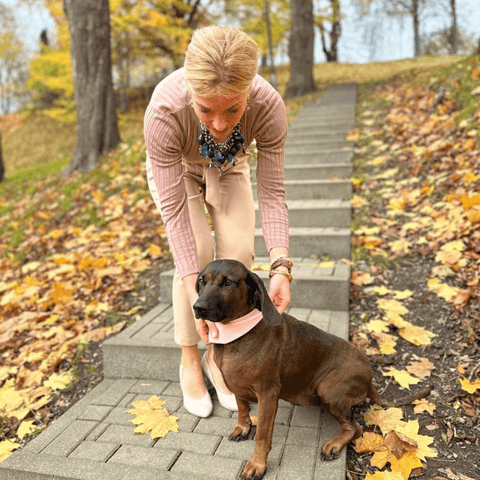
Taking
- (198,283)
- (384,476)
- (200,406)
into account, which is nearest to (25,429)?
(200,406)

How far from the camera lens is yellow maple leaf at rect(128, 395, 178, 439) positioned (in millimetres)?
2499

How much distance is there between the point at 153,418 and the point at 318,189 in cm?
369

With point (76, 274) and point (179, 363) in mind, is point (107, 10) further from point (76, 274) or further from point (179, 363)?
point (179, 363)

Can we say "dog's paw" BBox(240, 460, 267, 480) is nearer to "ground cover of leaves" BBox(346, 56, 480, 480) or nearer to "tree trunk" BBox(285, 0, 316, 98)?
"ground cover of leaves" BBox(346, 56, 480, 480)

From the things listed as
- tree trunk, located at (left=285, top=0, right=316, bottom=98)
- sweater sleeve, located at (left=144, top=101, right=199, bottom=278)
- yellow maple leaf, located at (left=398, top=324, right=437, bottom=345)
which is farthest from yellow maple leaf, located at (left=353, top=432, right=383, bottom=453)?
tree trunk, located at (left=285, top=0, right=316, bottom=98)

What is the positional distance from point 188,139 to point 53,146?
19.9 metres

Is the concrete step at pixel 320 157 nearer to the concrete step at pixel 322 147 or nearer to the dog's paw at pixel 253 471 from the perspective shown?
the concrete step at pixel 322 147

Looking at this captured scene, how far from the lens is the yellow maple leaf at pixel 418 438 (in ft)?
7.27

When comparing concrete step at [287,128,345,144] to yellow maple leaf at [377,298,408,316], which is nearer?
yellow maple leaf at [377,298,408,316]

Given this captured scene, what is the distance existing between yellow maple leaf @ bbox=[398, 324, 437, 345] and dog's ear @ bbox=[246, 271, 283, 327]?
157cm

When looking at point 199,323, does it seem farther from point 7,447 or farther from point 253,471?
point 7,447

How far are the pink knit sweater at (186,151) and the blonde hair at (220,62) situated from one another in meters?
0.35

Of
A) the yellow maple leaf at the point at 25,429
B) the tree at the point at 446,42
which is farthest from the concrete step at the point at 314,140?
the tree at the point at 446,42

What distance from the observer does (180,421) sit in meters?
2.59
